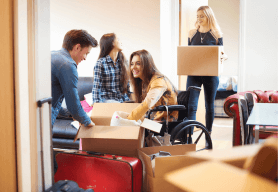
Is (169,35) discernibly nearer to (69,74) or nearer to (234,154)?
(69,74)

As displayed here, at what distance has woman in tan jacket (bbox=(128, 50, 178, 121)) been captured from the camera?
6.99 feet

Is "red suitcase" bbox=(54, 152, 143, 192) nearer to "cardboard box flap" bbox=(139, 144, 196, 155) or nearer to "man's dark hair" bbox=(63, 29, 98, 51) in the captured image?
"cardboard box flap" bbox=(139, 144, 196, 155)

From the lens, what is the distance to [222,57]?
260cm

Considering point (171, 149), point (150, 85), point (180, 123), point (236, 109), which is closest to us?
point (171, 149)

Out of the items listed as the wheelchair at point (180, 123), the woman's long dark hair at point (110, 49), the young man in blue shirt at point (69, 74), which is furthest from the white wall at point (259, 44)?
the young man in blue shirt at point (69, 74)

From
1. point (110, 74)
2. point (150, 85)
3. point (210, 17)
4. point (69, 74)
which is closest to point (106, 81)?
point (110, 74)

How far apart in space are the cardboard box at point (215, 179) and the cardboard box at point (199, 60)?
47.9 inches

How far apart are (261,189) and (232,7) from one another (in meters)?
5.31

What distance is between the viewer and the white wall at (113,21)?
11.2 ft

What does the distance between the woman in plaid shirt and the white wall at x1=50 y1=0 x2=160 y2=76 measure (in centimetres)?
80

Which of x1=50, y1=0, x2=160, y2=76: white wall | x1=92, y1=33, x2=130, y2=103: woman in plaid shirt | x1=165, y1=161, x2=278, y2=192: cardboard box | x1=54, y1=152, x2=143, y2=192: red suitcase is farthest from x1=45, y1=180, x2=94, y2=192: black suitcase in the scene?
x1=50, y1=0, x2=160, y2=76: white wall

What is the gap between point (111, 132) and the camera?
63.6 inches

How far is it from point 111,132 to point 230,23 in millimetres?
4959

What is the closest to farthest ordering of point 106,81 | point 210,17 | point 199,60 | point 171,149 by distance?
point 171,149
point 199,60
point 106,81
point 210,17
